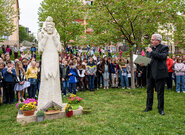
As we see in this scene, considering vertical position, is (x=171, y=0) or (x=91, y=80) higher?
(x=171, y=0)

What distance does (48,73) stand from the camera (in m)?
5.09

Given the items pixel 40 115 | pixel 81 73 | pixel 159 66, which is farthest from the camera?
pixel 81 73

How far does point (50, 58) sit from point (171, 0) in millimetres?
7270

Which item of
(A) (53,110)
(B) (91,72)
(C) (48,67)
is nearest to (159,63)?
(C) (48,67)

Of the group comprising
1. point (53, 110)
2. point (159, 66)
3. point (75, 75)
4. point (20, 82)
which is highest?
point (159, 66)

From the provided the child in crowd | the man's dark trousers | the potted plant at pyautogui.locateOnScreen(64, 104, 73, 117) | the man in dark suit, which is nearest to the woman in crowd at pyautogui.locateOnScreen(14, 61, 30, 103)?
the child in crowd

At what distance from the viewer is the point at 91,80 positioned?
1018 cm

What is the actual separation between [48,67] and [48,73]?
0.19 meters

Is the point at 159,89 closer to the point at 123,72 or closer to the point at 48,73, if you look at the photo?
the point at 48,73

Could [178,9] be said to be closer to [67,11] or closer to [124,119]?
[124,119]

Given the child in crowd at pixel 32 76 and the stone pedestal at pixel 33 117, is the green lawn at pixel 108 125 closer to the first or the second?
the stone pedestal at pixel 33 117

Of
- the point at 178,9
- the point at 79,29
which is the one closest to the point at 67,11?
the point at 79,29

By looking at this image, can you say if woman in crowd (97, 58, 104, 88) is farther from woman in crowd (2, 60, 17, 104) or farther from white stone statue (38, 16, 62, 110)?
white stone statue (38, 16, 62, 110)

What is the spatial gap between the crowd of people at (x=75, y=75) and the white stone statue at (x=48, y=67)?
8.85ft
